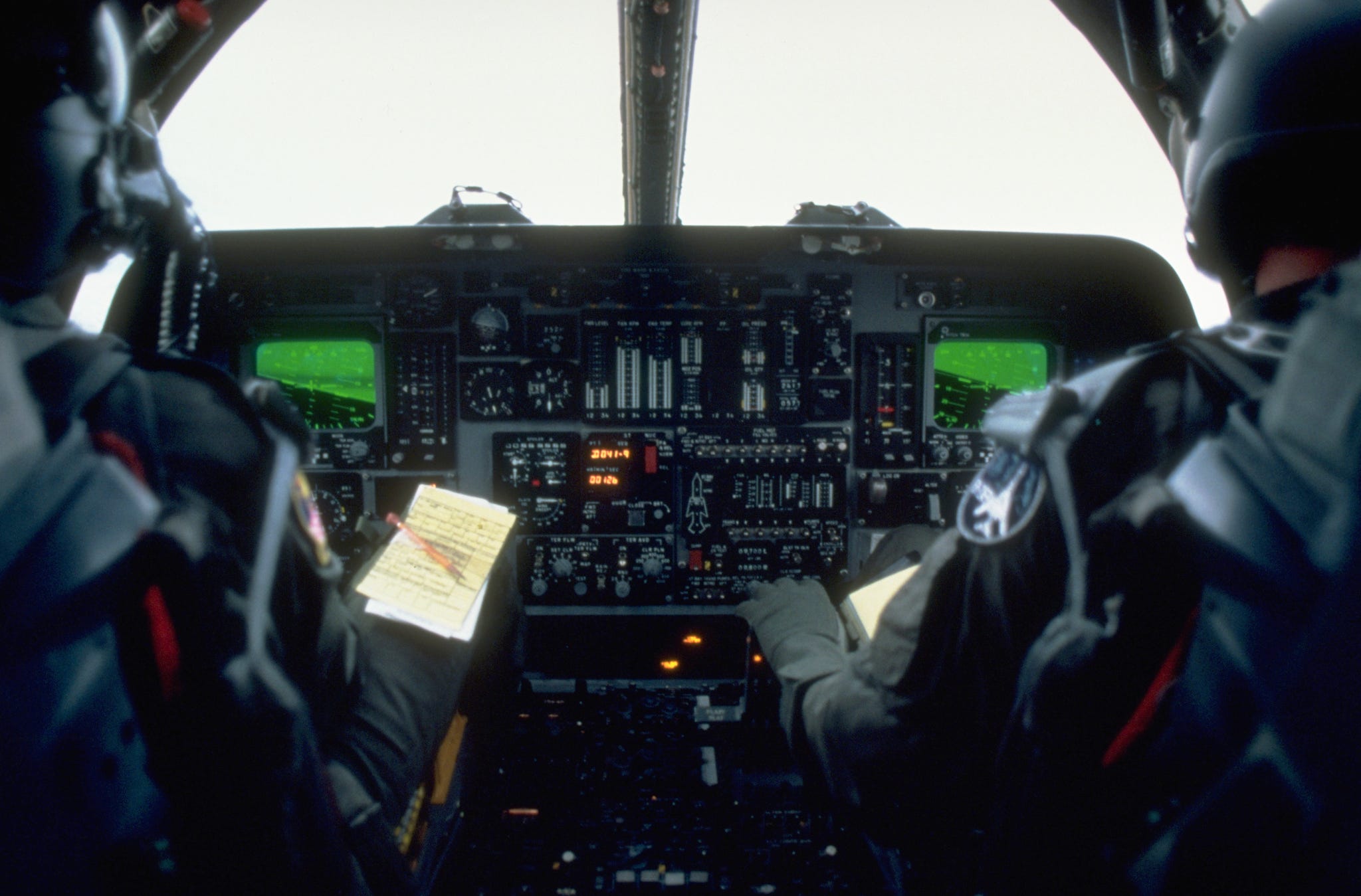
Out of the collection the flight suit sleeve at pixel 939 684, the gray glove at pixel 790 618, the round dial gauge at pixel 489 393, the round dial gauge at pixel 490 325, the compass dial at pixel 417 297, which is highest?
the compass dial at pixel 417 297

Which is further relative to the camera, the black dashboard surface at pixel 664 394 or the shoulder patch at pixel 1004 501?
the black dashboard surface at pixel 664 394

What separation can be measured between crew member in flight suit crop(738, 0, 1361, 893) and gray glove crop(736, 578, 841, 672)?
0.42 metres

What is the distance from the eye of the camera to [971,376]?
206cm

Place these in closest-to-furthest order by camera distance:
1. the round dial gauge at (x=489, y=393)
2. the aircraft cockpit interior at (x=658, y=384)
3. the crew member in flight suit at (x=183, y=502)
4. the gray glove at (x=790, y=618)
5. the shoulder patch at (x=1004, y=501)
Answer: the crew member in flight suit at (x=183, y=502) < the shoulder patch at (x=1004, y=501) < the gray glove at (x=790, y=618) < the aircraft cockpit interior at (x=658, y=384) < the round dial gauge at (x=489, y=393)

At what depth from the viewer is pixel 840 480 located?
2049 millimetres

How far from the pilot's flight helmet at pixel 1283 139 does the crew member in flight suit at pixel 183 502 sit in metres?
1.18

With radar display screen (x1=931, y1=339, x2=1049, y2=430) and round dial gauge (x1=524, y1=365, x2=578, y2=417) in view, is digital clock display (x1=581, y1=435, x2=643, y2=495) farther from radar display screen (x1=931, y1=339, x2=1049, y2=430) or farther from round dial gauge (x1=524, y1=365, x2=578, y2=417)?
radar display screen (x1=931, y1=339, x2=1049, y2=430)

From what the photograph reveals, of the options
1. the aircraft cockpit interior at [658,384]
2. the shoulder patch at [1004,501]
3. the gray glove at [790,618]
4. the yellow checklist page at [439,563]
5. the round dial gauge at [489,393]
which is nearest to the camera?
the shoulder patch at [1004,501]

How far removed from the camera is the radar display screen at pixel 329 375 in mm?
1992

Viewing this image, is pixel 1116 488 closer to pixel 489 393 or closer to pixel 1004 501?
pixel 1004 501

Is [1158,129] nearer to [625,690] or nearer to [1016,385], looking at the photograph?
[1016,385]

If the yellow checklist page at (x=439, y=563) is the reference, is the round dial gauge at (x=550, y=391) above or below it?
above

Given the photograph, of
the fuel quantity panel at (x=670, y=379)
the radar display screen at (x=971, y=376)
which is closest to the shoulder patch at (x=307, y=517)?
the fuel quantity panel at (x=670, y=379)

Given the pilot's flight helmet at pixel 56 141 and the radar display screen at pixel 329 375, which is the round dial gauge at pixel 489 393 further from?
the pilot's flight helmet at pixel 56 141
